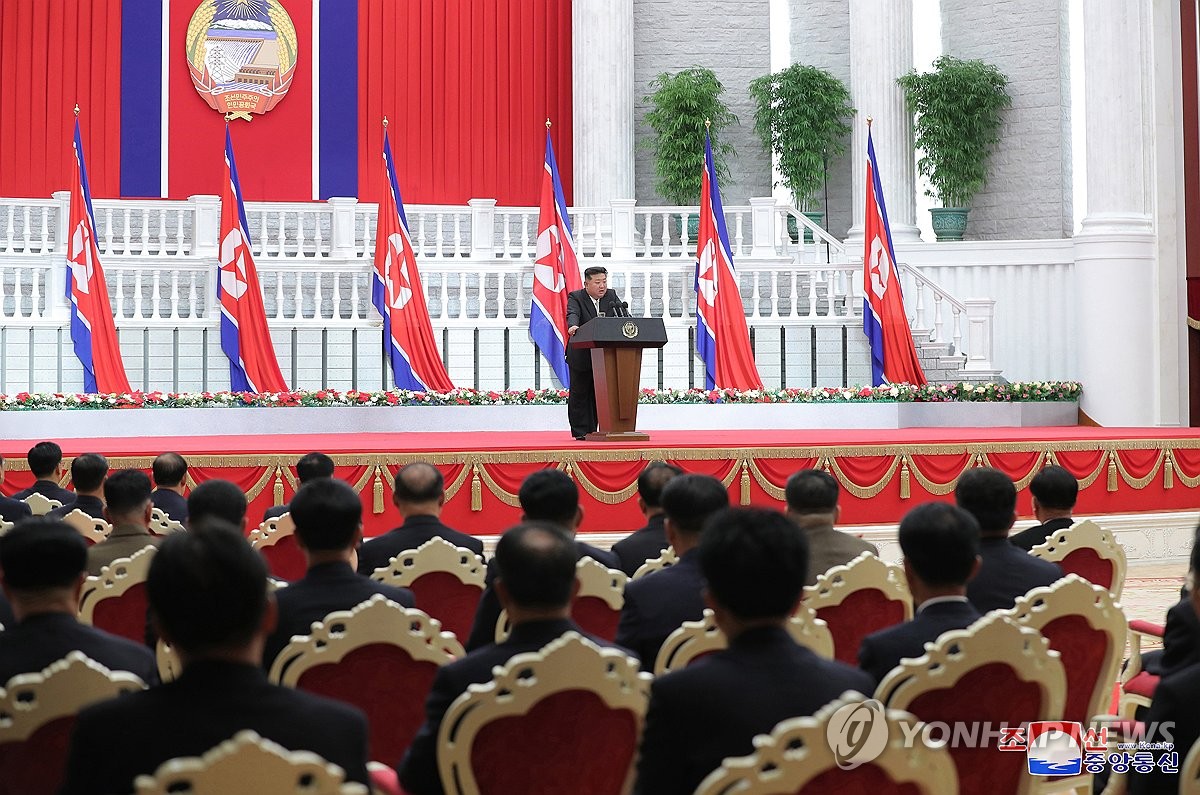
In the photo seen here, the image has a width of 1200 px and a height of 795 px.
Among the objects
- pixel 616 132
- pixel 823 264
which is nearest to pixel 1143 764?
pixel 823 264

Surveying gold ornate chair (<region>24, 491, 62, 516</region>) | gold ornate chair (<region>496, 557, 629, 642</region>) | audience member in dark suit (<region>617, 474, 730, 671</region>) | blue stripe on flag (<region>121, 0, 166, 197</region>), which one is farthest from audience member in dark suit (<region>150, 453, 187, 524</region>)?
blue stripe on flag (<region>121, 0, 166, 197</region>)

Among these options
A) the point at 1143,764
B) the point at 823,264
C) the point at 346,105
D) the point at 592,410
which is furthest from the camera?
the point at 346,105

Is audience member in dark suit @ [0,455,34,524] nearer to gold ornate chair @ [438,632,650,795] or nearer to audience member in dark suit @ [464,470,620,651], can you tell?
audience member in dark suit @ [464,470,620,651]

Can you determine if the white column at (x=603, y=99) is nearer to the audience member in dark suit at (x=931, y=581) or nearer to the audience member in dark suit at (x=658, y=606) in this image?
the audience member in dark suit at (x=658, y=606)

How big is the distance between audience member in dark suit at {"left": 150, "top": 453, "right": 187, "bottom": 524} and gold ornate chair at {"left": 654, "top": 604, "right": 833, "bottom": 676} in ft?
10.4

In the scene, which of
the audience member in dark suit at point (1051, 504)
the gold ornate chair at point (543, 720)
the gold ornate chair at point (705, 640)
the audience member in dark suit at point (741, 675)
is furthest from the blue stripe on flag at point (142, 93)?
the audience member in dark suit at point (741, 675)

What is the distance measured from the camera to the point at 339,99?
15828 mm

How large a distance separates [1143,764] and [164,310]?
38.4ft

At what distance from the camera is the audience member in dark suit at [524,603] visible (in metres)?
2.10

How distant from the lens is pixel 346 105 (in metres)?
15.8

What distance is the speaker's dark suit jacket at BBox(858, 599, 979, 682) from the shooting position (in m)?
2.38

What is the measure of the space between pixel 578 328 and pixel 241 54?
9.12 metres

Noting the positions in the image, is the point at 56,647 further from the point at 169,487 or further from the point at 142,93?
the point at 142,93

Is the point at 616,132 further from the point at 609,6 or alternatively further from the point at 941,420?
the point at 941,420
